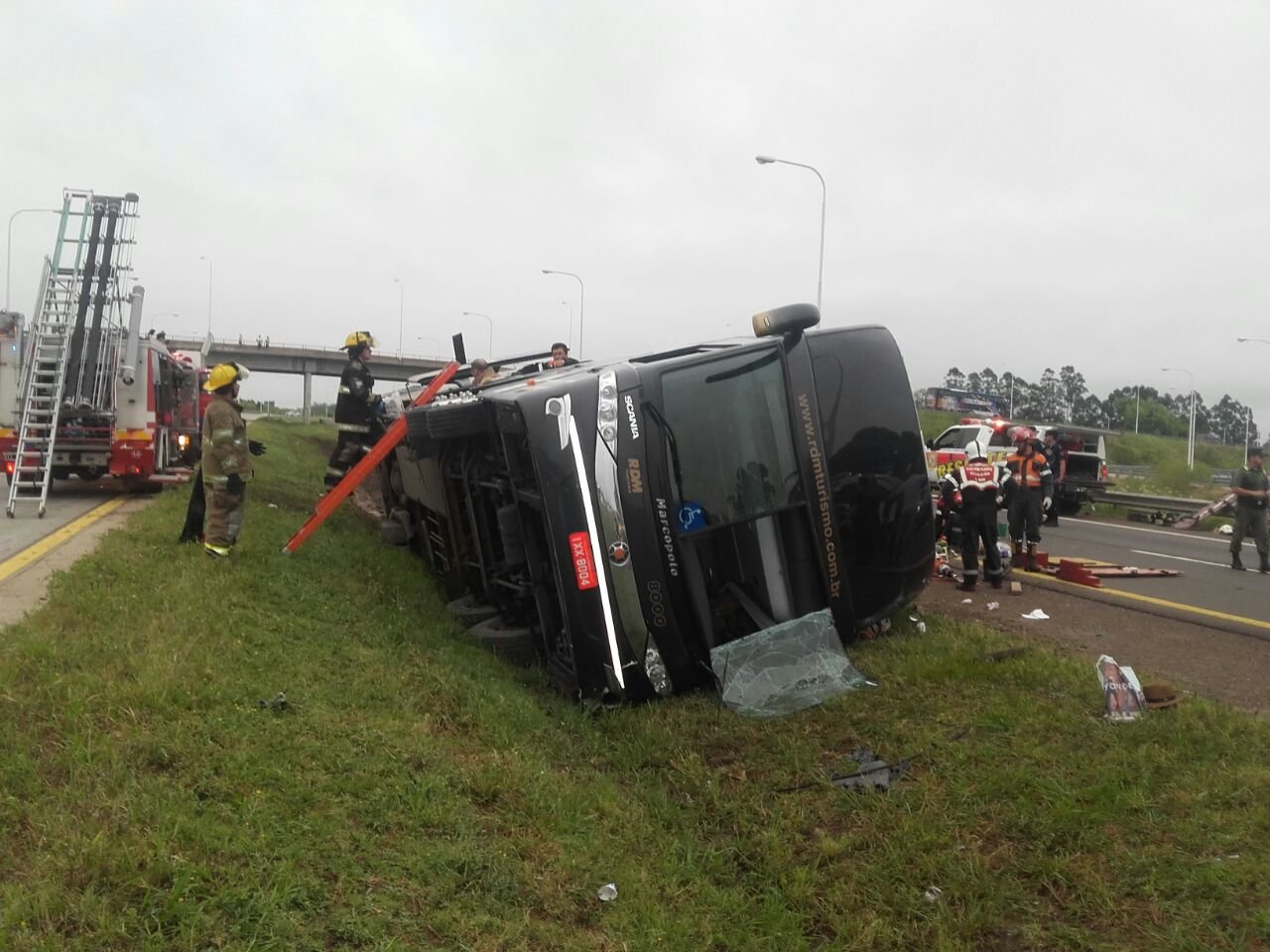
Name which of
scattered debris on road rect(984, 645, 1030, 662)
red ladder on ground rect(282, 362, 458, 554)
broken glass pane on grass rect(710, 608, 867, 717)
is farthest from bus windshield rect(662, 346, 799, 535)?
red ladder on ground rect(282, 362, 458, 554)

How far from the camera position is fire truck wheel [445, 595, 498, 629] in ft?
21.5

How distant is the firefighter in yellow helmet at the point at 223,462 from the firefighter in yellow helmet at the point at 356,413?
9.11 feet

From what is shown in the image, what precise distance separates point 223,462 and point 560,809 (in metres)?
4.11

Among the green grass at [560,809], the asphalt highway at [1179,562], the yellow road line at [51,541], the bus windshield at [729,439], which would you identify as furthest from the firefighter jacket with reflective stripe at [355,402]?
the asphalt highway at [1179,562]

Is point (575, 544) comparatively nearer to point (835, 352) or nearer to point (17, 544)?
point (835, 352)

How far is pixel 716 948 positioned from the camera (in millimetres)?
3238

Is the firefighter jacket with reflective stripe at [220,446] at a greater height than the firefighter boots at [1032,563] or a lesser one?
greater

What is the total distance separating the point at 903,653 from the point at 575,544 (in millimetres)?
2247

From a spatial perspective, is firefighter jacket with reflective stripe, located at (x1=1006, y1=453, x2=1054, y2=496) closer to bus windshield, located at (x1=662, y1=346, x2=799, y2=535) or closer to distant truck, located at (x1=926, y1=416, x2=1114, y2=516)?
bus windshield, located at (x1=662, y1=346, x2=799, y2=535)

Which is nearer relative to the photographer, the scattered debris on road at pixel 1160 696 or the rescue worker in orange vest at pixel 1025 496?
the scattered debris on road at pixel 1160 696

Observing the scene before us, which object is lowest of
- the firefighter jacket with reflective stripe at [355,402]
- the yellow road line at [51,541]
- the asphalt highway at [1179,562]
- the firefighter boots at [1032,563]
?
the asphalt highway at [1179,562]

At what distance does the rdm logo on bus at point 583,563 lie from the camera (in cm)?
482

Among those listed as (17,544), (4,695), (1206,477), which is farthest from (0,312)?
(1206,477)

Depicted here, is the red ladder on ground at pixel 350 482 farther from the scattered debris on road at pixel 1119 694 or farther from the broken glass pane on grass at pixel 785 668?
the scattered debris on road at pixel 1119 694
